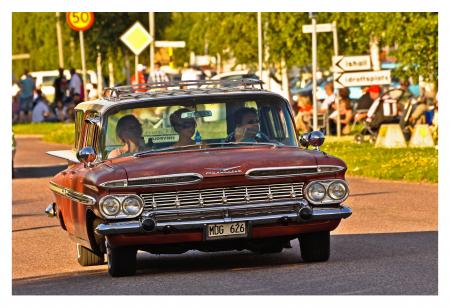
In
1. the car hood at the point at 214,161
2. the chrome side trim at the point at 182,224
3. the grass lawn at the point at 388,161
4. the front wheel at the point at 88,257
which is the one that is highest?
the car hood at the point at 214,161

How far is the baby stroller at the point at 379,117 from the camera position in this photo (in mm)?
34531

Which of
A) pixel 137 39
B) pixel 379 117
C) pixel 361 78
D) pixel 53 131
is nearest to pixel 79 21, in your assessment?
pixel 53 131

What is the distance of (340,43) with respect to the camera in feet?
164

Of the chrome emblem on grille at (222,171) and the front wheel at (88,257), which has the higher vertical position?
the chrome emblem on grille at (222,171)

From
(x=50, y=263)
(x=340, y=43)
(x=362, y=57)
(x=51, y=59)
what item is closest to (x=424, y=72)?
(x=362, y=57)

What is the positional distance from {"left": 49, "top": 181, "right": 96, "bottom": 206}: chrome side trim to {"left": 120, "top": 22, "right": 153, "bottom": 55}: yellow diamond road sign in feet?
62.6

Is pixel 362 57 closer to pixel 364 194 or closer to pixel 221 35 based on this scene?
pixel 364 194

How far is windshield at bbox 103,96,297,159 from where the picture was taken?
13.4 meters

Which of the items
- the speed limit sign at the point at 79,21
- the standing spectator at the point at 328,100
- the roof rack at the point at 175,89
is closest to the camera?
the roof rack at the point at 175,89

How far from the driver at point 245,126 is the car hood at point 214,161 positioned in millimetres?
548

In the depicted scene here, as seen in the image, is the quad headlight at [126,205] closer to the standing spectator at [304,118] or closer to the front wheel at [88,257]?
the front wheel at [88,257]

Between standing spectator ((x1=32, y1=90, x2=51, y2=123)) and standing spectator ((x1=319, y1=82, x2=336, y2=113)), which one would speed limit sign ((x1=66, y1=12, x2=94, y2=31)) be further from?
standing spectator ((x1=32, y1=90, x2=51, y2=123))

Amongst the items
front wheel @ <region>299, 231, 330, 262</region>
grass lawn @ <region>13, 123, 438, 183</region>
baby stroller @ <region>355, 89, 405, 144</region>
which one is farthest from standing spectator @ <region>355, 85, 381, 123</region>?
front wheel @ <region>299, 231, 330, 262</region>

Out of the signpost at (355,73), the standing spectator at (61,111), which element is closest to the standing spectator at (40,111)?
the standing spectator at (61,111)
